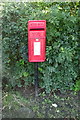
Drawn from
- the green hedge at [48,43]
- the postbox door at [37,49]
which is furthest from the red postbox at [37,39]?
the green hedge at [48,43]

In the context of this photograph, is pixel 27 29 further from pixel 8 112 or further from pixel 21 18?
pixel 8 112

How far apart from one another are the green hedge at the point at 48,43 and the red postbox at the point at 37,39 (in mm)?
239

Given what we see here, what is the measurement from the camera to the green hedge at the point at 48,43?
3.24 metres

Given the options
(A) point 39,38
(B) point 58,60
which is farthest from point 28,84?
(A) point 39,38

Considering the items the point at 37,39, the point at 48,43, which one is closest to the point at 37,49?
the point at 37,39

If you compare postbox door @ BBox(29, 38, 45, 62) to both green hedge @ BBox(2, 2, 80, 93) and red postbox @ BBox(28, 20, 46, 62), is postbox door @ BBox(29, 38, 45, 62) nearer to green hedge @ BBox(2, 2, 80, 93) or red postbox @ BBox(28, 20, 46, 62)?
red postbox @ BBox(28, 20, 46, 62)

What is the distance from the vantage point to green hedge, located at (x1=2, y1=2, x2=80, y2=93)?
3.24 meters

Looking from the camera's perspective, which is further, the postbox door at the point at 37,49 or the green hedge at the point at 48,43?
the green hedge at the point at 48,43

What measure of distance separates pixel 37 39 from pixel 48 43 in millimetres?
430

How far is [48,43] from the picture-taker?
11.1ft

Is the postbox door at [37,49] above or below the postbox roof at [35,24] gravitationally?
below

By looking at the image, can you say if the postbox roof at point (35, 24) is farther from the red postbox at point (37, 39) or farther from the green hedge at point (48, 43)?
the green hedge at point (48, 43)

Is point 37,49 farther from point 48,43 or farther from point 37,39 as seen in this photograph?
point 48,43

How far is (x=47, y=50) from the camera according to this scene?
331 centimetres
